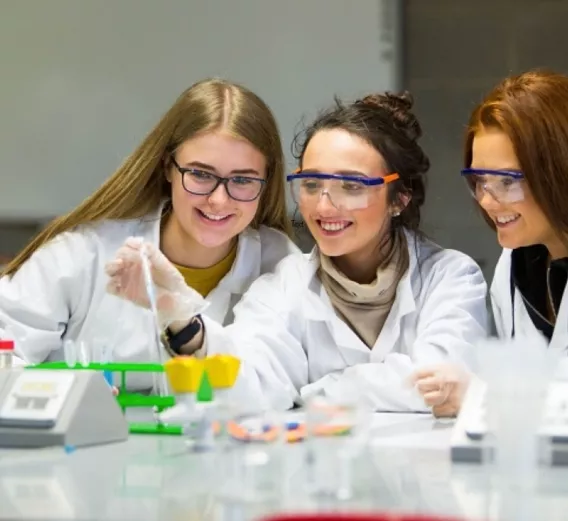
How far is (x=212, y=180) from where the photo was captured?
217cm

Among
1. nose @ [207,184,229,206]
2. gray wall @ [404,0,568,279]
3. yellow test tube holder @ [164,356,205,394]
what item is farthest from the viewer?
gray wall @ [404,0,568,279]

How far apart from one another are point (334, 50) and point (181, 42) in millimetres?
512

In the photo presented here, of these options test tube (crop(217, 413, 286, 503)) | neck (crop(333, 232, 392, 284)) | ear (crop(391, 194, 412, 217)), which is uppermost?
ear (crop(391, 194, 412, 217))

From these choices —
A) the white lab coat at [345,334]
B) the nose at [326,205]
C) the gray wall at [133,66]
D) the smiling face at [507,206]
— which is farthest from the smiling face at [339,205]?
the gray wall at [133,66]

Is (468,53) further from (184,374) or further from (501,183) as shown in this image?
(184,374)

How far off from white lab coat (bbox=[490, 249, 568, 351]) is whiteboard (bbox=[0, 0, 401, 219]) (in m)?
1.18

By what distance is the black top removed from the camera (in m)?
2.04

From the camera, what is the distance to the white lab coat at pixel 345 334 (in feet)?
6.48

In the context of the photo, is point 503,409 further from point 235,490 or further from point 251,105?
point 251,105

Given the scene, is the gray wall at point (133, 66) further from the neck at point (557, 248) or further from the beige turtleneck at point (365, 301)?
the neck at point (557, 248)

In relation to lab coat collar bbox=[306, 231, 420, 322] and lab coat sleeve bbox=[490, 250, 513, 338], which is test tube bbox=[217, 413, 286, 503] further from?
lab coat sleeve bbox=[490, 250, 513, 338]

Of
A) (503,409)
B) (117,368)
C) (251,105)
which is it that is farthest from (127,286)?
(503,409)

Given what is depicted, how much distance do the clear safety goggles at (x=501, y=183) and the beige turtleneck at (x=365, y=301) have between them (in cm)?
29

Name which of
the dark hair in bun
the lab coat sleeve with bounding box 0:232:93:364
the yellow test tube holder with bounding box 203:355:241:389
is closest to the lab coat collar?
the dark hair in bun
